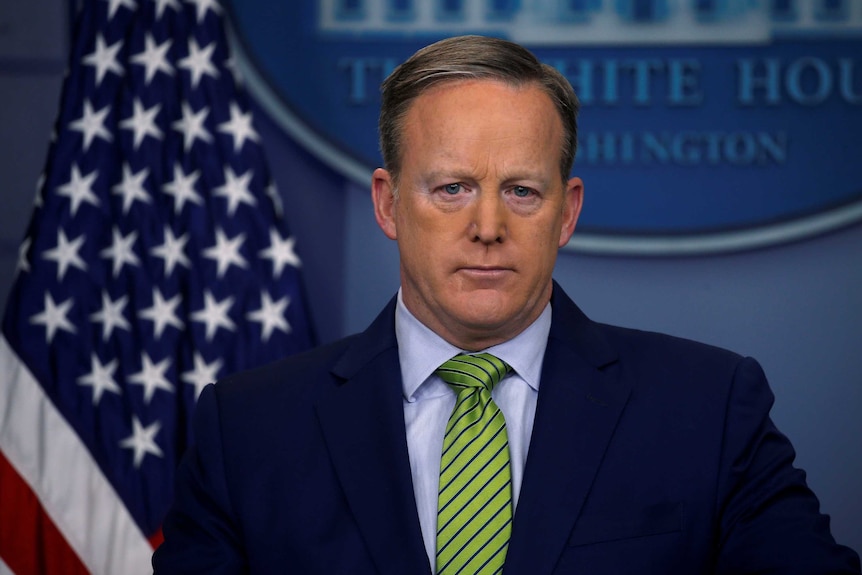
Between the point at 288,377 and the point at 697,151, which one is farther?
the point at 697,151

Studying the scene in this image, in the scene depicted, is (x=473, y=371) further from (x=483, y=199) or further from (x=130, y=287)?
(x=130, y=287)

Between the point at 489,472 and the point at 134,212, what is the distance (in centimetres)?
165

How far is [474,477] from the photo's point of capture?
5.22 ft

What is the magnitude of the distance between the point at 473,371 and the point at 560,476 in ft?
0.69

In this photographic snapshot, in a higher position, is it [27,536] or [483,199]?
[483,199]

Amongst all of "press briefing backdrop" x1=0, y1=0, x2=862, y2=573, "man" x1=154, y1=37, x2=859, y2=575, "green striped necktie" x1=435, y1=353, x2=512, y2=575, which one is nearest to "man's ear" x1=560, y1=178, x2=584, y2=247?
"man" x1=154, y1=37, x2=859, y2=575

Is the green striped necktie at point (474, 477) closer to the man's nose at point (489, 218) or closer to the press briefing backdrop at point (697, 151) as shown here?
the man's nose at point (489, 218)

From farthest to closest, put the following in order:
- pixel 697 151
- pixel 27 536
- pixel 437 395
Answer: pixel 697 151 < pixel 27 536 < pixel 437 395

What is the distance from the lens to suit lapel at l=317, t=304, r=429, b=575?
1.54 metres

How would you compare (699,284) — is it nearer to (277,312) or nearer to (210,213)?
(277,312)

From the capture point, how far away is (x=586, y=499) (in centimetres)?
156

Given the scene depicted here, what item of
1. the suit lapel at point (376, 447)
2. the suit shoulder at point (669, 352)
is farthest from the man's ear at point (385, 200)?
the suit shoulder at point (669, 352)

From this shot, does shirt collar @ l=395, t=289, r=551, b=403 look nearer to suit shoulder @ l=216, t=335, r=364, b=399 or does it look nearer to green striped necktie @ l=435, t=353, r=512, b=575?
green striped necktie @ l=435, t=353, r=512, b=575

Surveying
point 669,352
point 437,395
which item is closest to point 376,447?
point 437,395
